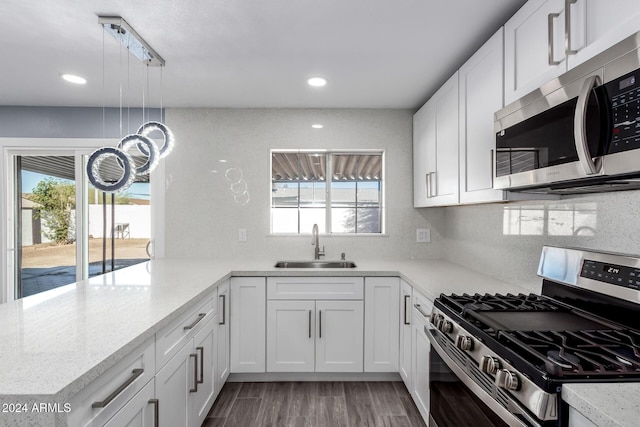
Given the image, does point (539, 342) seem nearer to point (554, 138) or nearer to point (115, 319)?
point (554, 138)

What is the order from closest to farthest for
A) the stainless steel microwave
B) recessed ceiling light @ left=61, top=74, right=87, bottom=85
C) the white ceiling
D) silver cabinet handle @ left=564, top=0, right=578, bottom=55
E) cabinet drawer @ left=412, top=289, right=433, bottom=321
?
the stainless steel microwave < silver cabinet handle @ left=564, top=0, right=578, bottom=55 < the white ceiling < cabinet drawer @ left=412, top=289, right=433, bottom=321 < recessed ceiling light @ left=61, top=74, right=87, bottom=85

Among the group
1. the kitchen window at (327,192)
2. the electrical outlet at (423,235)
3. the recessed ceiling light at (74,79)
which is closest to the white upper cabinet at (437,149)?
→ the electrical outlet at (423,235)

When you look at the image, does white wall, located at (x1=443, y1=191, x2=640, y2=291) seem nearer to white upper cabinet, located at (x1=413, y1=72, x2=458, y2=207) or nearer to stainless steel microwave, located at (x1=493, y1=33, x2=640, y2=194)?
stainless steel microwave, located at (x1=493, y1=33, x2=640, y2=194)

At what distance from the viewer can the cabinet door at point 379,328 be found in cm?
261

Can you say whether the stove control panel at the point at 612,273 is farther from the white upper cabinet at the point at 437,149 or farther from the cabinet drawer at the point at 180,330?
the cabinet drawer at the point at 180,330

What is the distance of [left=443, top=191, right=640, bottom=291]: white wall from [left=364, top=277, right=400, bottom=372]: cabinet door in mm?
678

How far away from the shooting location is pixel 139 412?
124 centimetres

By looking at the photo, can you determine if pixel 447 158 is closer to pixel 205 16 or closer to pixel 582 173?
pixel 582 173

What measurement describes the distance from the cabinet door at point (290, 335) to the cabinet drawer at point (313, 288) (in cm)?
6

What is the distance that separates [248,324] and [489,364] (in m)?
1.88

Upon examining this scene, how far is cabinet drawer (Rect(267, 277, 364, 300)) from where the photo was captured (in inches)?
103

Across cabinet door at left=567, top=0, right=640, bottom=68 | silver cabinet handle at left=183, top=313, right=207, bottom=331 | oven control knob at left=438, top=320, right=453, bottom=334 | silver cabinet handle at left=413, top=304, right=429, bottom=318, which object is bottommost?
silver cabinet handle at left=413, top=304, right=429, bottom=318

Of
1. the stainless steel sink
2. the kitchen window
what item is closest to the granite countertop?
the stainless steel sink

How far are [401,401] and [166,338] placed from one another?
1.70 metres
